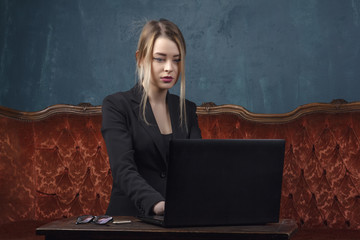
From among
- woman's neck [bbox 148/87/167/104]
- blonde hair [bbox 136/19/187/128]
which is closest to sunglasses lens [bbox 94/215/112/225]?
blonde hair [bbox 136/19/187/128]

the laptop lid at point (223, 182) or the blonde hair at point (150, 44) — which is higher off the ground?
the blonde hair at point (150, 44)

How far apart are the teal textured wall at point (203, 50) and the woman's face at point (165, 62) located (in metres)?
1.48

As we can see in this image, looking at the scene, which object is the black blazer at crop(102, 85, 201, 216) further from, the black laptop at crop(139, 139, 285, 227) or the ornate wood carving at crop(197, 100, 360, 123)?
the ornate wood carving at crop(197, 100, 360, 123)

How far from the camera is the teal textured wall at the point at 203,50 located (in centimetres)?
285

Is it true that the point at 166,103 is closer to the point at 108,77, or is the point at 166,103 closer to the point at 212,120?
the point at 212,120

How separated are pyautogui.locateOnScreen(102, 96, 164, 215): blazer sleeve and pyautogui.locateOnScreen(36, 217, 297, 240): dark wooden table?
0.47 ft

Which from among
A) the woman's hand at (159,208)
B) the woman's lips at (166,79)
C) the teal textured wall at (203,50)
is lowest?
the woman's hand at (159,208)

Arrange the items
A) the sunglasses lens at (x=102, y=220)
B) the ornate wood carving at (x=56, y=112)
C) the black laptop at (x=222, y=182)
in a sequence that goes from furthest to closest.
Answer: the ornate wood carving at (x=56, y=112)
the sunglasses lens at (x=102, y=220)
the black laptop at (x=222, y=182)

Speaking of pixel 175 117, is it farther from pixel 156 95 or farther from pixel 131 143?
pixel 131 143

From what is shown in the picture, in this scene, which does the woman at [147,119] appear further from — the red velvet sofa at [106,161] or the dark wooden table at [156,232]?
the red velvet sofa at [106,161]

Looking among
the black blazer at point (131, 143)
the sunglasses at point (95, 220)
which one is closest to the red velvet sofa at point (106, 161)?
the black blazer at point (131, 143)

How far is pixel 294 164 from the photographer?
2516mm

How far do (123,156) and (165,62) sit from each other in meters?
0.35

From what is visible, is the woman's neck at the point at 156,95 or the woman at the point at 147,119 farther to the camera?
the woman's neck at the point at 156,95
